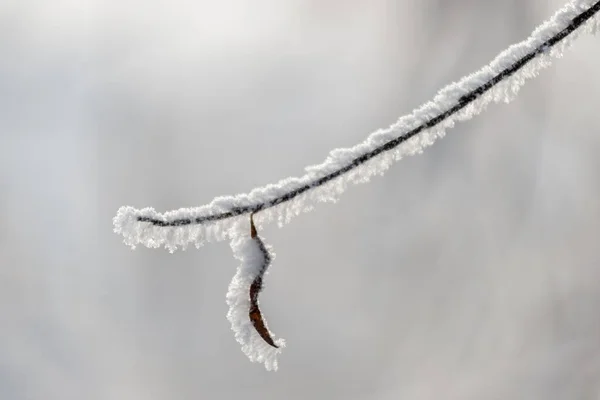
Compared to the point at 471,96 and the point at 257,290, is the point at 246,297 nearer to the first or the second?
the point at 257,290

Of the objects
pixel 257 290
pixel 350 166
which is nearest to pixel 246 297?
pixel 257 290

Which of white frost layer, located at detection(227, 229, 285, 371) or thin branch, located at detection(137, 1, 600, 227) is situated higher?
thin branch, located at detection(137, 1, 600, 227)

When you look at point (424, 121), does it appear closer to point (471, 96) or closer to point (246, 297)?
point (471, 96)

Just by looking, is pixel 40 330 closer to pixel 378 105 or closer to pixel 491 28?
pixel 378 105

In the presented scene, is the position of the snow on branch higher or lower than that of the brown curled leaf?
higher

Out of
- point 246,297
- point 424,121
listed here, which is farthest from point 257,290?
point 424,121

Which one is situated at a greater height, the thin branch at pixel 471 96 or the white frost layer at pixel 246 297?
the thin branch at pixel 471 96

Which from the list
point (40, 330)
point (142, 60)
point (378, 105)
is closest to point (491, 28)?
point (378, 105)

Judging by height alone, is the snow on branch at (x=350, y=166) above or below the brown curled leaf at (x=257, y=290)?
above
